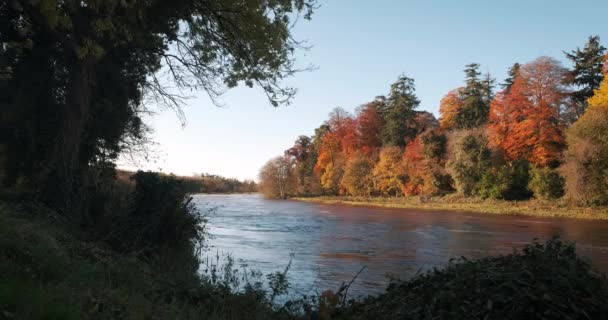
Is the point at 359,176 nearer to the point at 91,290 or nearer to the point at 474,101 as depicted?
the point at 474,101

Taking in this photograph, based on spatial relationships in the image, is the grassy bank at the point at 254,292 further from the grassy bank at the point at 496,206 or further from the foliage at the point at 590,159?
the foliage at the point at 590,159

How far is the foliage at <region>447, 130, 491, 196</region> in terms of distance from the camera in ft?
159

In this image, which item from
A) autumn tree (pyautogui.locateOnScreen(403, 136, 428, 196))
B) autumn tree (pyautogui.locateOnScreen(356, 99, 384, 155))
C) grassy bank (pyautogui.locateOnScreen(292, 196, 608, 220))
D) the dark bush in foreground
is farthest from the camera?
autumn tree (pyautogui.locateOnScreen(356, 99, 384, 155))

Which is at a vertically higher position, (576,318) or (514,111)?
(514,111)

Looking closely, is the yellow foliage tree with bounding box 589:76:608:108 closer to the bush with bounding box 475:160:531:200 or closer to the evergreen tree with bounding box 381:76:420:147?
the bush with bounding box 475:160:531:200

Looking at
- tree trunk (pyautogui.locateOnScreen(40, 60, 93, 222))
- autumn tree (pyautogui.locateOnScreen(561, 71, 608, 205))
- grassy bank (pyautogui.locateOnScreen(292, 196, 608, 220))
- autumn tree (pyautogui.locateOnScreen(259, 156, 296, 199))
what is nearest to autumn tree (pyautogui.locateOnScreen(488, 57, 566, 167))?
grassy bank (pyautogui.locateOnScreen(292, 196, 608, 220))

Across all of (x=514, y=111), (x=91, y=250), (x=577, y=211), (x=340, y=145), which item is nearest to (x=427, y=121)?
(x=340, y=145)

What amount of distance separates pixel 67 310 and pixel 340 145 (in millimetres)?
77091

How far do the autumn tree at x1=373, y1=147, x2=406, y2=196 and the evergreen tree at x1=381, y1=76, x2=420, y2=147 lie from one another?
7.37ft

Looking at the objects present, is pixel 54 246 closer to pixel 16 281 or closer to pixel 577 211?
pixel 16 281

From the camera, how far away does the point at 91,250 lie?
8.23 metres

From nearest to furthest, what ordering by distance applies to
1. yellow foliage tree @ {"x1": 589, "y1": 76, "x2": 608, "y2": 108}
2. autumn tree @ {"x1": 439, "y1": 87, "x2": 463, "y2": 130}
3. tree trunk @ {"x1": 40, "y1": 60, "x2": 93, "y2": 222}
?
tree trunk @ {"x1": 40, "y1": 60, "x2": 93, "y2": 222} < yellow foliage tree @ {"x1": 589, "y1": 76, "x2": 608, "y2": 108} < autumn tree @ {"x1": 439, "y1": 87, "x2": 463, "y2": 130}

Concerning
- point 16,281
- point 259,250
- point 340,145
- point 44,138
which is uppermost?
point 340,145

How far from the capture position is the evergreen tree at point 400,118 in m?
67.5
